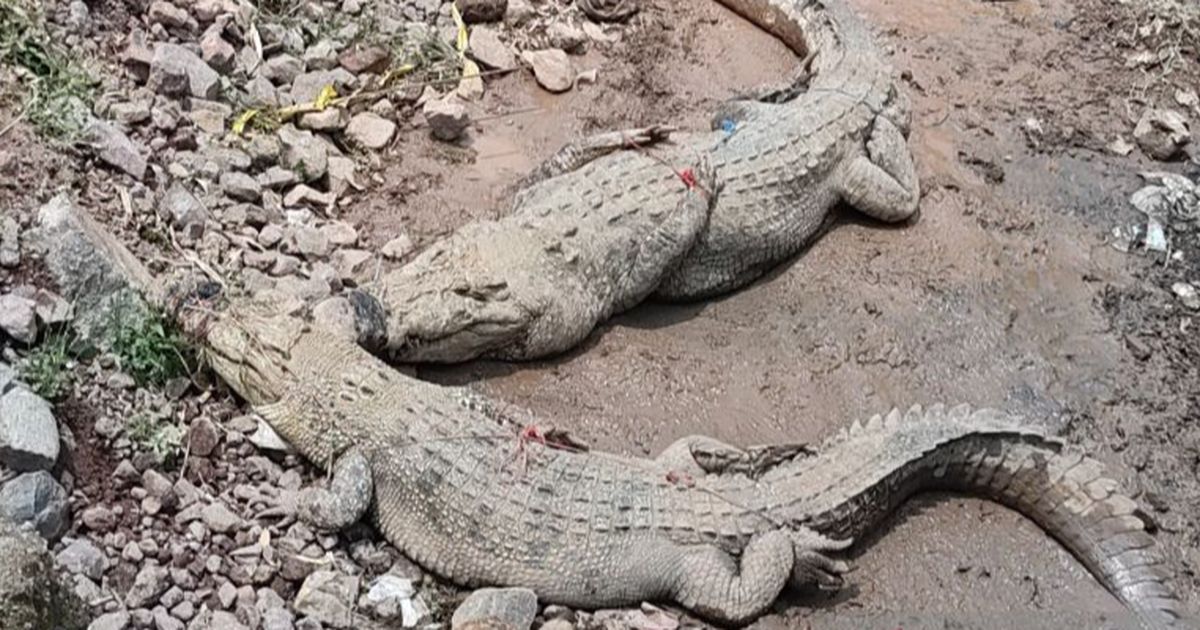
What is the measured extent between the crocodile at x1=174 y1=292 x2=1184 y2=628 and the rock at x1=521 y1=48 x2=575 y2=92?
→ 102 inches

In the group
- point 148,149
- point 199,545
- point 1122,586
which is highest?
point 148,149

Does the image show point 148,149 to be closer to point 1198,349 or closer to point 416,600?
point 416,600

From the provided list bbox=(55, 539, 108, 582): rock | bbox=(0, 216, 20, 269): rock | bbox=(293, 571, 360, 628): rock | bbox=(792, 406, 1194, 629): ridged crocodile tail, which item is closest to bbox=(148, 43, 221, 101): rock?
bbox=(0, 216, 20, 269): rock

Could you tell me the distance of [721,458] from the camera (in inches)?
219

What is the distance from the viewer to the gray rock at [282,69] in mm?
7164

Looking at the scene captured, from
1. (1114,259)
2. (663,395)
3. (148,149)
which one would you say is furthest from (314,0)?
(1114,259)

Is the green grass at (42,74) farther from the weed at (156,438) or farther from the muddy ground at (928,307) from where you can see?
the weed at (156,438)

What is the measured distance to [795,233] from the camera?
7.03 metres

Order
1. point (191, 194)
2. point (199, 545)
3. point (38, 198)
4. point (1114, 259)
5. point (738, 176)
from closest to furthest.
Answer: point (199, 545) → point (38, 198) → point (191, 194) → point (738, 176) → point (1114, 259)

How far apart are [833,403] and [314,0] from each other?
12.0ft

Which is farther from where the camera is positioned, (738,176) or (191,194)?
(738,176)

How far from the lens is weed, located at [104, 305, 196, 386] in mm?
5344

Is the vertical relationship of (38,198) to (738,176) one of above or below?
above

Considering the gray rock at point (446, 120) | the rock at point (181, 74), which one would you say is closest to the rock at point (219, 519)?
the rock at point (181, 74)
